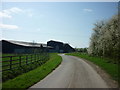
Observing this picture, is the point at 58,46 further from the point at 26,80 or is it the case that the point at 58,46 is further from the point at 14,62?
the point at 26,80

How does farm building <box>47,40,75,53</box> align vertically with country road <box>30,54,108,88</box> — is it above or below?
above

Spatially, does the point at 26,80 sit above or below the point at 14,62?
below

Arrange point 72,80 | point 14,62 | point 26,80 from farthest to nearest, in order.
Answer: point 14,62 → point 72,80 → point 26,80

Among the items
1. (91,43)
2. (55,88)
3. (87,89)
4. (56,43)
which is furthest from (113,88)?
(56,43)

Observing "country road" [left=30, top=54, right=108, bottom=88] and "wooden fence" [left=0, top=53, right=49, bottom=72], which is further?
"wooden fence" [left=0, top=53, right=49, bottom=72]

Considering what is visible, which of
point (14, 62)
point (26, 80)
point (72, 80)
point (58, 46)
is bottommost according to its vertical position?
point (72, 80)

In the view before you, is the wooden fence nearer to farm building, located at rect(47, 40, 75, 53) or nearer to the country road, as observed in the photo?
the country road

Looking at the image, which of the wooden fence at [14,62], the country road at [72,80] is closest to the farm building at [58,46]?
the wooden fence at [14,62]

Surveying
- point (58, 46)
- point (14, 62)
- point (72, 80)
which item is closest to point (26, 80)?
point (72, 80)

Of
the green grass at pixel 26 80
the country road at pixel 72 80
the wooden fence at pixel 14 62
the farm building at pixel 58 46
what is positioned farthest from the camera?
the farm building at pixel 58 46

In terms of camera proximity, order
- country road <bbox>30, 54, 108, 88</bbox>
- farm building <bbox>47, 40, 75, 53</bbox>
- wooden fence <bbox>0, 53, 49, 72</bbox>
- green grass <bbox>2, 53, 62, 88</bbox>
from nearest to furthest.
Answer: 1. green grass <bbox>2, 53, 62, 88</bbox>
2. country road <bbox>30, 54, 108, 88</bbox>
3. wooden fence <bbox>0, 53, 49, 72</bbox>
4. farm building <bbox>47, 40, 75, 53</bbox>

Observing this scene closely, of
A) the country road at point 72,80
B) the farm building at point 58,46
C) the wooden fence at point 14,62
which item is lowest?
the country road at point 72,80

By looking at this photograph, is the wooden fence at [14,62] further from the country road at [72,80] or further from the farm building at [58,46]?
the farm building at [58,46]

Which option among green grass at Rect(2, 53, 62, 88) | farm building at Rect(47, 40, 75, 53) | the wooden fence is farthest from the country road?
farm building at Rect(47, 40, 75, 53)
